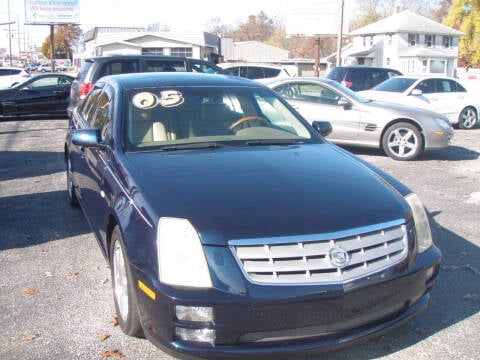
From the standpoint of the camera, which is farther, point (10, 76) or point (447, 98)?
point (10, 76)

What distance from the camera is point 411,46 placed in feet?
175

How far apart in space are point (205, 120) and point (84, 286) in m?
1.60

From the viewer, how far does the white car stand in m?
14.4

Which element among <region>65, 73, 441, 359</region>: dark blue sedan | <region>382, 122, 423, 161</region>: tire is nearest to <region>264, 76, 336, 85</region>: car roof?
<region>382, 122, 423, 161</region>: tire

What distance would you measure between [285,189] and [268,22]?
390 ft

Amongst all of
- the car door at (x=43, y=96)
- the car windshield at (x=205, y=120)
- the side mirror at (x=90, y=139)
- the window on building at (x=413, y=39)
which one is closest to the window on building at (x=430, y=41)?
the window on building at (x=413, y=39)

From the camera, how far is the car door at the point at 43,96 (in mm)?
16234

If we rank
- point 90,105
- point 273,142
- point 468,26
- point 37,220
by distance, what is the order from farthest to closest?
point 468,26, point 37,220, point 90,105, point 273,142

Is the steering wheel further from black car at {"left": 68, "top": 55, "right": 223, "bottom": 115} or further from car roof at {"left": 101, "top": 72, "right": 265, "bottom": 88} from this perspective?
black car at {"left": 68, "top": 55, "right": 223, "bottom": 115}

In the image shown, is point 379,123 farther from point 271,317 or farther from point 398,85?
point 271,317

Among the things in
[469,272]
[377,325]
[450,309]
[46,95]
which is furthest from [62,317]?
[46,95]

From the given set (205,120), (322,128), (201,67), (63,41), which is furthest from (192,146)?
(63,41)

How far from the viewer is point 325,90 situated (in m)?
10.6

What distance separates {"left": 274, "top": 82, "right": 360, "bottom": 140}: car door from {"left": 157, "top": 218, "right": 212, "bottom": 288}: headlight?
291 inches
